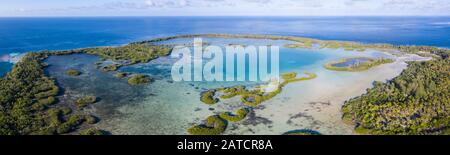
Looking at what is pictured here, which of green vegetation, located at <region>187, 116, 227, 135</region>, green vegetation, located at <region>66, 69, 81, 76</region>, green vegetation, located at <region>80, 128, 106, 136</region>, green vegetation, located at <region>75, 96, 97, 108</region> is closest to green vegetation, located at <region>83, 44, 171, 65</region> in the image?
green vegetation, located at <region>66, 69, 81, 76</region>

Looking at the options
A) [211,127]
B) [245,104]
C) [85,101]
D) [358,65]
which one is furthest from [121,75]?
[358,65]

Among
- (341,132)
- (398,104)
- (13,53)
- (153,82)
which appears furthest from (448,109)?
(13,53)

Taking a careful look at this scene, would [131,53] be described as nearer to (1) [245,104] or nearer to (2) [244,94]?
(2) [244,94]

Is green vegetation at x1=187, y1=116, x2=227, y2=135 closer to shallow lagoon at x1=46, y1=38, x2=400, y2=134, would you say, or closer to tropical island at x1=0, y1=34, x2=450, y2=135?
tropical island at x1=0, y1=34, x2=450, y2=135
